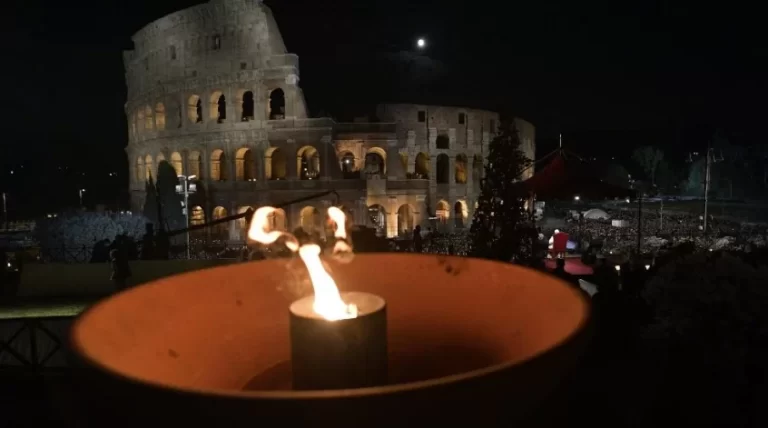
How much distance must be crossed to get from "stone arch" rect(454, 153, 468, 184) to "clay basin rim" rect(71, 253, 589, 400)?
31686 mm

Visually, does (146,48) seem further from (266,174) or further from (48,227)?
(48,227)

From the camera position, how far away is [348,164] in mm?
29531

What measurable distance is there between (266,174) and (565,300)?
27.5 m

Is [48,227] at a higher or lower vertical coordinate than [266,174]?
lower

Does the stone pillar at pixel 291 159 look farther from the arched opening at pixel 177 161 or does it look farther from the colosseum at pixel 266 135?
the arched opening at pixel 177 161

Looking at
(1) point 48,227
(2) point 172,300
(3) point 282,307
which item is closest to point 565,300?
(3) point 282,307

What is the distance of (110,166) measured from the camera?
6806 cm

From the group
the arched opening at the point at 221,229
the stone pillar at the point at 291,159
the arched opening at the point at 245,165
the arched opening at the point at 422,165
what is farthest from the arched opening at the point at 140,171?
the arched opening at the point at 422,165

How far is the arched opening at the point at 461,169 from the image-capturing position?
33.5 meters

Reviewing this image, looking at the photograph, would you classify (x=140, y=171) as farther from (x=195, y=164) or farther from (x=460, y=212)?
(x=460, y=212)

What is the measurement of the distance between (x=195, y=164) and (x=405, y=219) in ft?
41.7

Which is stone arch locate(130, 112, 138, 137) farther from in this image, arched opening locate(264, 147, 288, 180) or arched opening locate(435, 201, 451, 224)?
arched opening locate(435, 201, 451, 224)

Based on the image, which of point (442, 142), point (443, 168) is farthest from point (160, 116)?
point (443, 168)

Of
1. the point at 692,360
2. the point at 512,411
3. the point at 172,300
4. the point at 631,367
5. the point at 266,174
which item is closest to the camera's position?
the point at 512,411
